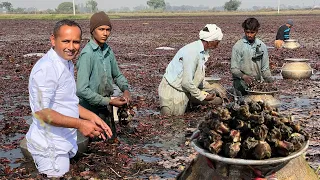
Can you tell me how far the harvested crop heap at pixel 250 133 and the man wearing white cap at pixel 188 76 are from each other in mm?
4370

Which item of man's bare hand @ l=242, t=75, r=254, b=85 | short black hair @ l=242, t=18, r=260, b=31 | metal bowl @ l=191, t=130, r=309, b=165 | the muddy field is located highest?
short black hair @ l=242, t=18, r=260, b=31

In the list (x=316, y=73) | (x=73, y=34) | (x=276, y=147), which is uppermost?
(x=73, y=34)

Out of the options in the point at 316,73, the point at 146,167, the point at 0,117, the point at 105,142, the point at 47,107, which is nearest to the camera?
the point at 47,107

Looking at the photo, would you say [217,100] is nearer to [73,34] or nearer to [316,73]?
[73,34]

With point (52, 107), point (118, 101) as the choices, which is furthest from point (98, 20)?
point (52, 107)

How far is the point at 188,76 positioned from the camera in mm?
7977

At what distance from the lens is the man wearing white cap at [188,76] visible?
25.3 ft

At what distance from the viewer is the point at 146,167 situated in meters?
5.88

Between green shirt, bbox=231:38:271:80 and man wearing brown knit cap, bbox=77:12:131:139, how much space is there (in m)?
3.31

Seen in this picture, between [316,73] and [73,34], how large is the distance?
42.2ft

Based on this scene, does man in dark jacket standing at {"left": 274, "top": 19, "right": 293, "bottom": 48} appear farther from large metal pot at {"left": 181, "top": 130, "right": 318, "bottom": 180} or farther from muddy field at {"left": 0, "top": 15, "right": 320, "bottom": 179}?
large metal pot at {"left": 181, "top": 130, "right": 318, "bottom": 180}

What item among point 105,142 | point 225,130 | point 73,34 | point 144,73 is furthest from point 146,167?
point 144,73

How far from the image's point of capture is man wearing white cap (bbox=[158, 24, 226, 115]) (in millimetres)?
7715

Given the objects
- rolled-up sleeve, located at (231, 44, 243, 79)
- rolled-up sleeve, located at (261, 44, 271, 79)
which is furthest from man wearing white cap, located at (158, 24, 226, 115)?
rolled-up sleeve, located at (261, 44, 271, 79)
